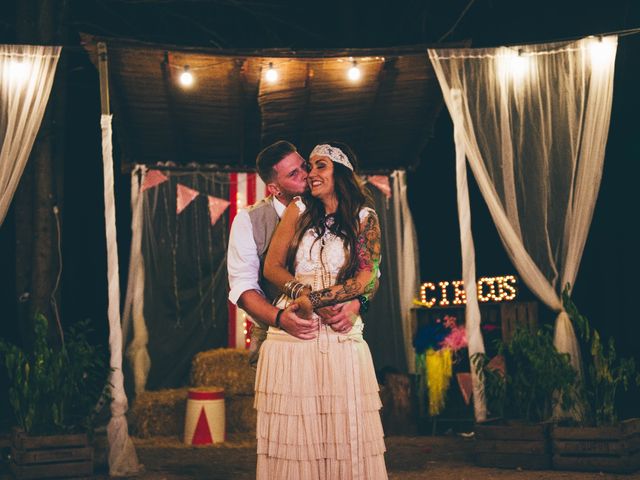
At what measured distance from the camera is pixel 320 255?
2986 millimetres

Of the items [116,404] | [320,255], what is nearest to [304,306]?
[320,255]

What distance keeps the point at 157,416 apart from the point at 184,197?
2273mm

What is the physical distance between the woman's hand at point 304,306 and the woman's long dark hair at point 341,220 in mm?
160

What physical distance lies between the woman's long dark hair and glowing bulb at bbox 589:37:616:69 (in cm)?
321

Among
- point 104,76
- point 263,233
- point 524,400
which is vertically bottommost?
point 524,400

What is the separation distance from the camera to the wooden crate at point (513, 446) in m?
5.38

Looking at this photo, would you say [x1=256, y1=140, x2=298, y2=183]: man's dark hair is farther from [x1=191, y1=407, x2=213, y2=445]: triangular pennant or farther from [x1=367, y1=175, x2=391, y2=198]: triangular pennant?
[x1=367, y1=175, x2=391, y2=198]: triangular pennant

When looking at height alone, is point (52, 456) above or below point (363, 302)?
below

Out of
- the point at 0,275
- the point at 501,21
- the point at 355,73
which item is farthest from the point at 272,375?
the point at 501,21

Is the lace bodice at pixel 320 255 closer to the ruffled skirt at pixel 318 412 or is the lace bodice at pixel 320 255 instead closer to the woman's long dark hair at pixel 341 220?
the woman's long dark hair at pixel 341 220

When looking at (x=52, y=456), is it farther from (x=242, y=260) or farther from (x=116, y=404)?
(x=242, y=260)

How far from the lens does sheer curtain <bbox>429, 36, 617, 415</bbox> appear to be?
550 cm

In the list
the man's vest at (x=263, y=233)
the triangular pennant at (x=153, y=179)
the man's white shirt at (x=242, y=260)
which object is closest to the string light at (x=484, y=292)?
the triangular pennant at (x=153, y=179)

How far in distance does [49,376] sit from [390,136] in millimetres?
4071
